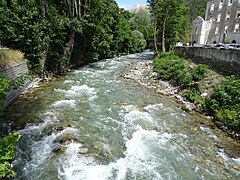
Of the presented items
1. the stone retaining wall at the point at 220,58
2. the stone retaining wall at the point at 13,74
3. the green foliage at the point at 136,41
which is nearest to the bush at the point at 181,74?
the stone retaining wall at the point at 220,58

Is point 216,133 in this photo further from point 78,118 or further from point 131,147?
point 78,118

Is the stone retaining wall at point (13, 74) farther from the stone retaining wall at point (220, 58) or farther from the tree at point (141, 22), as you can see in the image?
the tree at point (141, 22)

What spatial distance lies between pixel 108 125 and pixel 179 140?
287 cm

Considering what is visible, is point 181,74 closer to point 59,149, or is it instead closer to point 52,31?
point 52,31

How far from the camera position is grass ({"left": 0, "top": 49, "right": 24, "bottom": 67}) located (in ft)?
35.1

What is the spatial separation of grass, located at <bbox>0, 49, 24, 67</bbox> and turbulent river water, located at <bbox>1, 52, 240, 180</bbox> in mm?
1994

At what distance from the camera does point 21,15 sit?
13.6m

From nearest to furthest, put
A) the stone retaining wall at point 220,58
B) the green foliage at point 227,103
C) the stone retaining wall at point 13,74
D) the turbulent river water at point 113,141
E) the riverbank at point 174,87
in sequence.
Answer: the turbulent river water at point 113,141 < the green foliage at point 227,103 < the riverbank at point 174,87 < the stone retaining wall at point 13,74 < the stone retaining wall at point 220,58

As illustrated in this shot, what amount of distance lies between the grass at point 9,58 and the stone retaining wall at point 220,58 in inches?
509

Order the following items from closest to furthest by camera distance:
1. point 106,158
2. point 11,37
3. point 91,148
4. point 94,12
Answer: point 106,158 → point 91,148 → point 11,37 → point 94,12

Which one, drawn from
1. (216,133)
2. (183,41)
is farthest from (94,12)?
(183,41)

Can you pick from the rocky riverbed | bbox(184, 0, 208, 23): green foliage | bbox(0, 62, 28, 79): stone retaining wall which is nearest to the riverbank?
the rocky riverbed

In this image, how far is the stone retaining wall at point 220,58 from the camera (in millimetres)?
12566

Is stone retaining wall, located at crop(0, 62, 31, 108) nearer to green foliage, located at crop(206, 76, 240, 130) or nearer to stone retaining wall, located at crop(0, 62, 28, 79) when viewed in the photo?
stone retaining wall, located at crop(0, 62, 28, 79)
